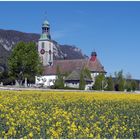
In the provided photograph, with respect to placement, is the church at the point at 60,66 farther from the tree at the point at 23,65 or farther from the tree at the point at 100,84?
the tree at the point at 23,65

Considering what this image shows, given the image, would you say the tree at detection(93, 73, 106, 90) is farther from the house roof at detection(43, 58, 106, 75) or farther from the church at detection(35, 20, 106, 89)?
the house roof at detection(43, 58, 106, 75)

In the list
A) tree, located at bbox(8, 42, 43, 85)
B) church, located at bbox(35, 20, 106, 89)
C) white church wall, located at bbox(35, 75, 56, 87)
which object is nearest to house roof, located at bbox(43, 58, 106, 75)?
church, located at bbox(35, 20, 106, 89)

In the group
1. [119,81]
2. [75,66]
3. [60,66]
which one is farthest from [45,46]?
[119,81]

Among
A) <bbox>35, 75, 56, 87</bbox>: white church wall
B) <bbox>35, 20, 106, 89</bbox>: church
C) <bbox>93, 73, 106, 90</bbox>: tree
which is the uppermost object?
<bbox>35, 20, 106, 89</bbox>: church

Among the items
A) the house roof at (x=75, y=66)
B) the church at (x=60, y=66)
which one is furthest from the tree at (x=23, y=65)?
the house roof at (x=75, y=66)

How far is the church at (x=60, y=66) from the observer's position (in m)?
113

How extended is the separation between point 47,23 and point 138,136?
5204 inches

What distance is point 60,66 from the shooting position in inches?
5251

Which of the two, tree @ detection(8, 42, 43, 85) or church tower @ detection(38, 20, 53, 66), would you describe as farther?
church tower @ detection(38, 20, 53, 66)

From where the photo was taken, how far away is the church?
113000 millimetres

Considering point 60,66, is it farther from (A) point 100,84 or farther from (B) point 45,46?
(A) point 100,84

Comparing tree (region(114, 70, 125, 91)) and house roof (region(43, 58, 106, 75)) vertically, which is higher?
house roof (region(43, 58, 106, 75))

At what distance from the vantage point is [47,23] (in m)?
142

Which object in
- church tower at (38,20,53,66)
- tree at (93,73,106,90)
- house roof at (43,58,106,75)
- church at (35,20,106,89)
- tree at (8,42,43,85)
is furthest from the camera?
church tower at (38,20,53,66)
